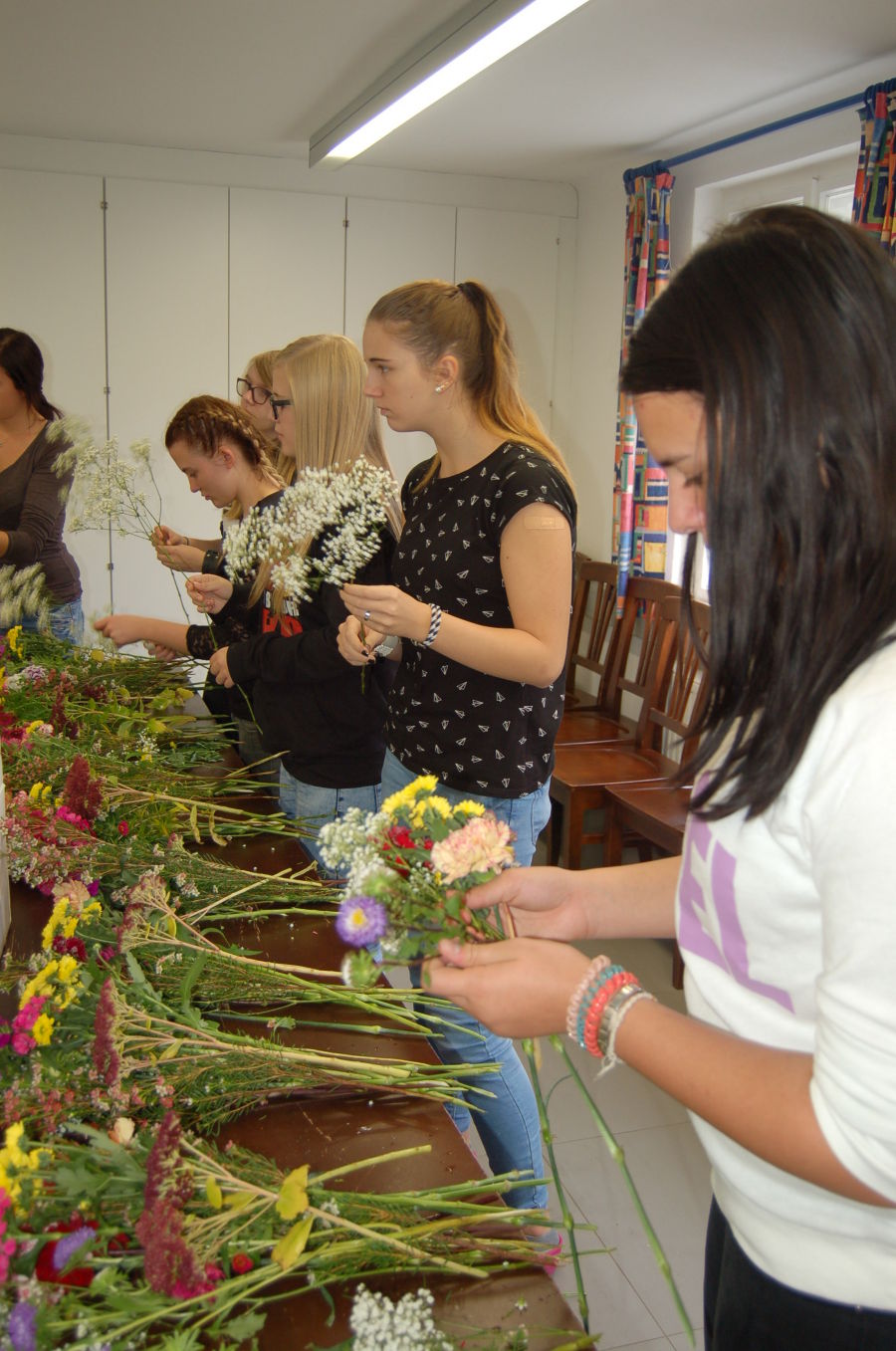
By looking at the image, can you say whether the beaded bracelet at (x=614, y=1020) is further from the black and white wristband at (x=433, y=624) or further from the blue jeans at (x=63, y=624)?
the blue jeans at (x=63, y=624)

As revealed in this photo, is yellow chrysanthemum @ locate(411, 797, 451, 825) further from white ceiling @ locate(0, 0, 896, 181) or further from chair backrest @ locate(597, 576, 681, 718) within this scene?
chair backrest @ locate(597, 576, 681, 718)

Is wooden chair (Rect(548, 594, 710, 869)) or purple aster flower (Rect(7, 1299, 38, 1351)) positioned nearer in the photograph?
purple aster flower (Rect(7, 1299, 38, 1351))

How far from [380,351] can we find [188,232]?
12.4 feet

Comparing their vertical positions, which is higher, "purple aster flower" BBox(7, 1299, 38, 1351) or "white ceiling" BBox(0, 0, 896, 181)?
"white ceiling" BBox(0, 0, 896, 181)

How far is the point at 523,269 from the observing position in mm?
5750

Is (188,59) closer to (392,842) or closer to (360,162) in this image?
(360,162)

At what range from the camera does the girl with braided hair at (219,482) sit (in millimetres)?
2584

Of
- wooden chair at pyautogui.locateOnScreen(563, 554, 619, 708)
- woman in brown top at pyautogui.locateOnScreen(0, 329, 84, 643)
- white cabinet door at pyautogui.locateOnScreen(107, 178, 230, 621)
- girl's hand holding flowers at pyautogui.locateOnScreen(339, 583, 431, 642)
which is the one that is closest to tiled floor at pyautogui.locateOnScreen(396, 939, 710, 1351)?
girl's hand holding flowers at pyautogui.locateOnScreen(339, 583, 431, 642)

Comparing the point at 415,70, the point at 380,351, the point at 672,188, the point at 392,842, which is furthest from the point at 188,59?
the point at 392,842

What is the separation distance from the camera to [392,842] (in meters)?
1.08

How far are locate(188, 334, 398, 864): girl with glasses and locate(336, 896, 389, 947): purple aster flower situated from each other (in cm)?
118

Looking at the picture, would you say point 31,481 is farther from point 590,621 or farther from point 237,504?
point 590,621

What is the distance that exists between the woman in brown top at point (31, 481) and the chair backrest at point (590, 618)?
2.15 metres

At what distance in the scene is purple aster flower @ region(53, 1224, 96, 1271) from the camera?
848 mm
